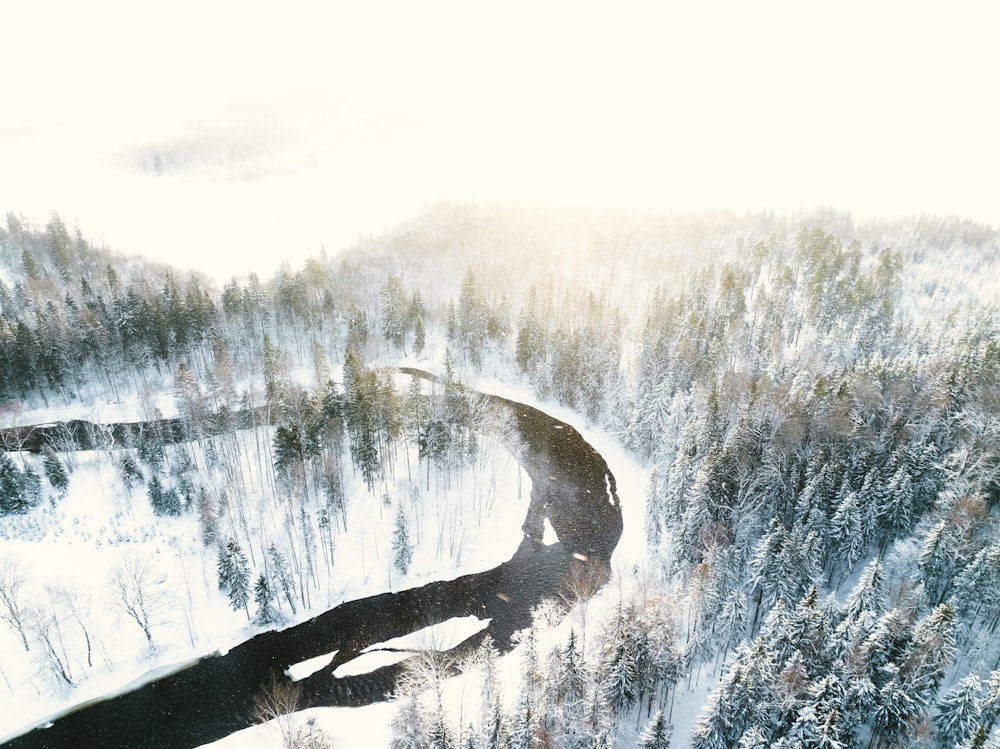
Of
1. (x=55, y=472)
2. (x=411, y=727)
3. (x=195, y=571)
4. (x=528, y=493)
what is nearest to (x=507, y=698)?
(x=411, y=727)

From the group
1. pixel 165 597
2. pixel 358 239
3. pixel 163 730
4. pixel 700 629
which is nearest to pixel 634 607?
pixel 700 629

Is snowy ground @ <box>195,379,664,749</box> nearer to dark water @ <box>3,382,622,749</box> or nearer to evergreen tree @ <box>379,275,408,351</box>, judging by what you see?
dark water @ <box>3,382,622,749</box>

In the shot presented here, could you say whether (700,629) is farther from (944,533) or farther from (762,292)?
(762,292)

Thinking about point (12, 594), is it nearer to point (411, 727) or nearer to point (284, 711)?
point (284, 711)

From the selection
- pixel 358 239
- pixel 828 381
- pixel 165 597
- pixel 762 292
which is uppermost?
pixel 358 239

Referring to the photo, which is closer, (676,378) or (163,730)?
(163,730)

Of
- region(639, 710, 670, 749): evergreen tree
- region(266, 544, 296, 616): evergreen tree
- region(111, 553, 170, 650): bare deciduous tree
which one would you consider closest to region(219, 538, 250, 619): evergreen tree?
region(266, 544, 296, 616): evergreen tree

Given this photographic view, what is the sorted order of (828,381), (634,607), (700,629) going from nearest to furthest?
(634,607) < (700,629) < (828,381)

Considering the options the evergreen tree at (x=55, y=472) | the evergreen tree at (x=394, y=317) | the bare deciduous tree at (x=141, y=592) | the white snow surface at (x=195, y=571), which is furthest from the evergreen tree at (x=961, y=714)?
the evergreen tree at (x=394, y=317)
